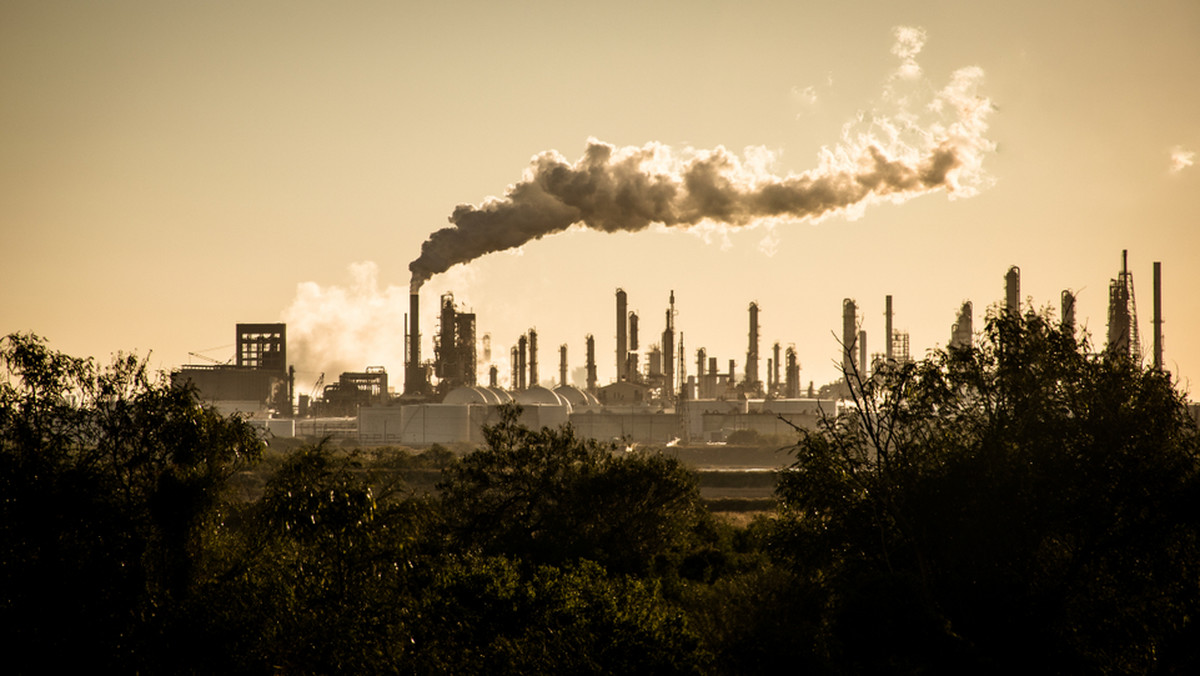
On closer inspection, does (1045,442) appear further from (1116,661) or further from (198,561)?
(198,561)

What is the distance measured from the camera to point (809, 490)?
1331 centimetres

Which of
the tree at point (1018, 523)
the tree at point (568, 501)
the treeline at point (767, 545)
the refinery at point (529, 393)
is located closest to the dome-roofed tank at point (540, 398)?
the refinery at point (529, 393)

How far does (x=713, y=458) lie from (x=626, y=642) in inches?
2585

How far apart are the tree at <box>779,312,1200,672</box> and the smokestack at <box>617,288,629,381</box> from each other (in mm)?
85849

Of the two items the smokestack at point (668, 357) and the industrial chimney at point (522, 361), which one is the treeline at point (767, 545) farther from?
the industrial chimney at point (522, 361)

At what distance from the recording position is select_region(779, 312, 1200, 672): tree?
1152cm

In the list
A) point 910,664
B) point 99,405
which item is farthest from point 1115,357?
point 99,405

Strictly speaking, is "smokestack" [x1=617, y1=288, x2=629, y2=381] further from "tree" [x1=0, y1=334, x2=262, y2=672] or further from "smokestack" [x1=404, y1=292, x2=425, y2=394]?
"tree" [x1=0, y1=334, x2=262, y2=672]

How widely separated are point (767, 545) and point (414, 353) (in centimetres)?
6958

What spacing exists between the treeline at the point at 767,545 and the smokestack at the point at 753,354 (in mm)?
87218

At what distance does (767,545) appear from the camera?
1430cm

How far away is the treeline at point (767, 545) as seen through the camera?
38.5 feet

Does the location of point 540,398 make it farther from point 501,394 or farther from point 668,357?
point 668,357

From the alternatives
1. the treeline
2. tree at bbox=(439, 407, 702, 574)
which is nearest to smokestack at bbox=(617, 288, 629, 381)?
tree at bbox=(439, 407, 702, 574)
